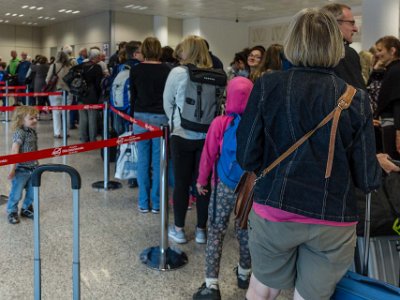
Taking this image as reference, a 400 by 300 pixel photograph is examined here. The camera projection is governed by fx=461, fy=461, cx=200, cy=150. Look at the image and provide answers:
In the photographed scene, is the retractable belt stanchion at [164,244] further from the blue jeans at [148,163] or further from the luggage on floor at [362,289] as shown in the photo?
the luggage on floor at [362,289]

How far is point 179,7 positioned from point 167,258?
15534mm

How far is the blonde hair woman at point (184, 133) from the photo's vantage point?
11.0 ft

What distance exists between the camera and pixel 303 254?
1.66m

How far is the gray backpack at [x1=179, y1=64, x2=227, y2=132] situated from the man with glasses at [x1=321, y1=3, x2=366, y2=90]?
Result: 1.05 metres

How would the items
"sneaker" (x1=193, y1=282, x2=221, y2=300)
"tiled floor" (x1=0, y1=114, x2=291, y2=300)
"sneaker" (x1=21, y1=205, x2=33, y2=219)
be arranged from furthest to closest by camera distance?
"sneaker" (x1=21, y1=205, x2=33, y2=219) < "tiled floor" (x1=0, y1=114, x2=291, y2=300) < "sneaker" (x1=193, y1=282, x2=221, y2=300)

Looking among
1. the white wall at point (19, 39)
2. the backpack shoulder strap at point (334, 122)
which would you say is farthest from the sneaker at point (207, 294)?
the white wall at point (19, 39)

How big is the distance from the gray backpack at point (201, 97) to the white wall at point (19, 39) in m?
24.6

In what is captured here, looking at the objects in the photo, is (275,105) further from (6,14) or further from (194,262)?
(6,14)

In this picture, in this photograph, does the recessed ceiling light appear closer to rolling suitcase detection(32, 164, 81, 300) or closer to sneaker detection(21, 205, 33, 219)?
sneaker detection(21, 205, 33, 219)

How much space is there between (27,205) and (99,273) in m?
1.43

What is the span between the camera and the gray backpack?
10.8 ft

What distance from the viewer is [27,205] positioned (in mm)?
4082

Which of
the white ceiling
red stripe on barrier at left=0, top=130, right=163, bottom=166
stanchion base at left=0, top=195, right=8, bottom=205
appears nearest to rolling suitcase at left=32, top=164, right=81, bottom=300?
red stripe on barrier at left=0, top=130, right=163, bottom=166

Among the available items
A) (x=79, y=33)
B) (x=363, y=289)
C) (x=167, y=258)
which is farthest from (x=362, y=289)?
(x=79, y=33)
